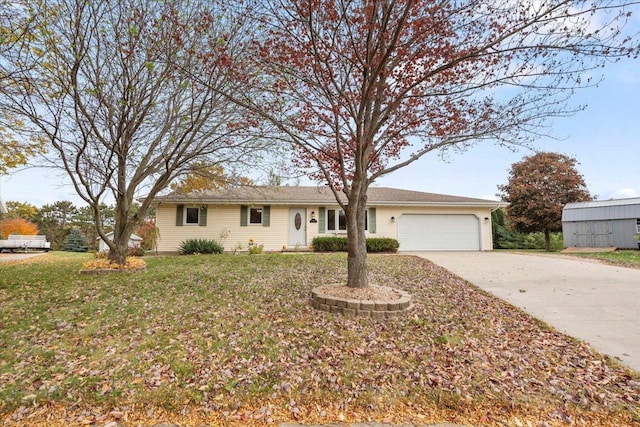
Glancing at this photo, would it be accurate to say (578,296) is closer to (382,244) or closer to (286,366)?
(286,366)

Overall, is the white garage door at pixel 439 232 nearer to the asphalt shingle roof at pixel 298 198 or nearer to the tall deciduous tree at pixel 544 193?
the asphalt shingle roof at pixel 298 198

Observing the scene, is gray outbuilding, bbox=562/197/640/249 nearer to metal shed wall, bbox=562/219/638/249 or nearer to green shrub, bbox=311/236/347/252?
metal shed wall, bbox=562/219/638/249

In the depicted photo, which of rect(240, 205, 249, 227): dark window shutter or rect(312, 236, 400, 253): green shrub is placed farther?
rect(240, 205, 249, 227): dark window shutter

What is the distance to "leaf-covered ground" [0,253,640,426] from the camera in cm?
250

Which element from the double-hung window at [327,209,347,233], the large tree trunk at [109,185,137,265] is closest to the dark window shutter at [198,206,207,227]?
the double-hung window at [327,209,347,233]

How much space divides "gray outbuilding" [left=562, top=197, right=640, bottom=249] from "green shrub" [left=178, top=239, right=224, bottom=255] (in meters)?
19.4

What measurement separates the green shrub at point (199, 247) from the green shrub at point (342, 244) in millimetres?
4205

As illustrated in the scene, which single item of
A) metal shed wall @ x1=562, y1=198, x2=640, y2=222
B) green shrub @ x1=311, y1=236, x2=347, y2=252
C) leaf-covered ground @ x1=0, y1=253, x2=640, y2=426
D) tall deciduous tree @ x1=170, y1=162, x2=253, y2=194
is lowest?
leaf-covered ground @ x1=0, y1=253, x2=640, y2=426

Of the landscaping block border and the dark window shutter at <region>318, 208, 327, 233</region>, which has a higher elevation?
the dark window shutter at <region>318, 208, 327, 233</region>

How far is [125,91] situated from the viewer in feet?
22.1

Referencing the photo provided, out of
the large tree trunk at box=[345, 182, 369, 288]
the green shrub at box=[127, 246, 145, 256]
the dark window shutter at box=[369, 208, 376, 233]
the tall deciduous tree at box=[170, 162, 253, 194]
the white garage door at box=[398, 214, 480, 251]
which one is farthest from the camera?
the white garage door at box=[398, 214, 480, 251]

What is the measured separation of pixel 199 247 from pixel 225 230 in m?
1.51

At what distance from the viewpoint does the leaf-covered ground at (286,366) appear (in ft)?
8.21

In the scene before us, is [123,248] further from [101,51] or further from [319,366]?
[319,366]
